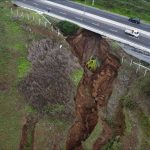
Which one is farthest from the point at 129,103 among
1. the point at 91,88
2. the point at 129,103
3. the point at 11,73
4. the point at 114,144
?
the point at 11,73

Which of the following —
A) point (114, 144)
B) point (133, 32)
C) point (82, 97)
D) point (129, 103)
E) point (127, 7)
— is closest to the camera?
point (114, 144)

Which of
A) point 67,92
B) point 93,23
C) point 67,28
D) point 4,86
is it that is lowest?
point 67,92

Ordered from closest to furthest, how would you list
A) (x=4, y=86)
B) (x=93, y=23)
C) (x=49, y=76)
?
(x=4, y=86) < (x=49, y=76) < (x=93, y=23)

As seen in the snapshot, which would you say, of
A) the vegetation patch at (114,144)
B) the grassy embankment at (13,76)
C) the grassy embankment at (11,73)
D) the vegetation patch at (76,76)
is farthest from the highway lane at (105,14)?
the vegetation patch at (114,144)

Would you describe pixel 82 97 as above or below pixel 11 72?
below

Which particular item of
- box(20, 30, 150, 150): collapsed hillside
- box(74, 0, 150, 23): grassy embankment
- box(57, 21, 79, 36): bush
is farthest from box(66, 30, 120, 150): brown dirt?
box(74, 0, 150, 23): grassy embankment

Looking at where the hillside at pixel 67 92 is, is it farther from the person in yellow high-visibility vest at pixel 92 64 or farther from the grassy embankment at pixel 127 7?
the grassy embankment at pixel 127 7

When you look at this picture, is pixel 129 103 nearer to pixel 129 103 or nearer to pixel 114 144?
pixel 129 103
